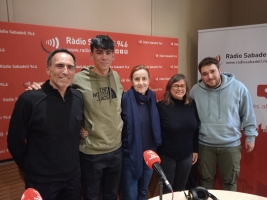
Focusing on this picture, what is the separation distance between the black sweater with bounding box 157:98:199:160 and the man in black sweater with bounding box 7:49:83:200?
3.03ft

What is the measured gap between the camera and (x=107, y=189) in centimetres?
208

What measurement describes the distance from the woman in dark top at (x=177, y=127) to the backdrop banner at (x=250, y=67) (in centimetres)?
89

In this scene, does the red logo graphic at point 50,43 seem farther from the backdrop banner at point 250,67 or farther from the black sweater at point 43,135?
the backdrop banner at point 250,67

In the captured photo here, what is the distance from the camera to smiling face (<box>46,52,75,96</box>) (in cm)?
153

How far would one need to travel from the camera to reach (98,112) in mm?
1854

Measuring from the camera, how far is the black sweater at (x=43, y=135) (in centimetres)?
148

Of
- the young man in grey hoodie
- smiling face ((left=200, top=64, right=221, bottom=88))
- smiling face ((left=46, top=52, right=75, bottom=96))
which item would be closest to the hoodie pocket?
the young man in grey hoodie

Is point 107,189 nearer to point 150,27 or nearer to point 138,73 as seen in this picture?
point 138,73

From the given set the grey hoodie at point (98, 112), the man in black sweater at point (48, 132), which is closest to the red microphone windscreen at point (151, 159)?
the man in black sweater at point (48, 132)

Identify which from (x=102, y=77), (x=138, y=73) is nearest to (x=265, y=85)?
(x=138, y=73)

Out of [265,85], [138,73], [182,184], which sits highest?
[138,73]

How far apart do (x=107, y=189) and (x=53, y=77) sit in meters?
1.10

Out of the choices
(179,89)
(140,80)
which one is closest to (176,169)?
(179,89)

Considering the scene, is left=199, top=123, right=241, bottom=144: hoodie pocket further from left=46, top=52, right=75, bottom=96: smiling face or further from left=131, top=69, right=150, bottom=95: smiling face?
left=46, top=52, right=75, bottom=96: smiling face
